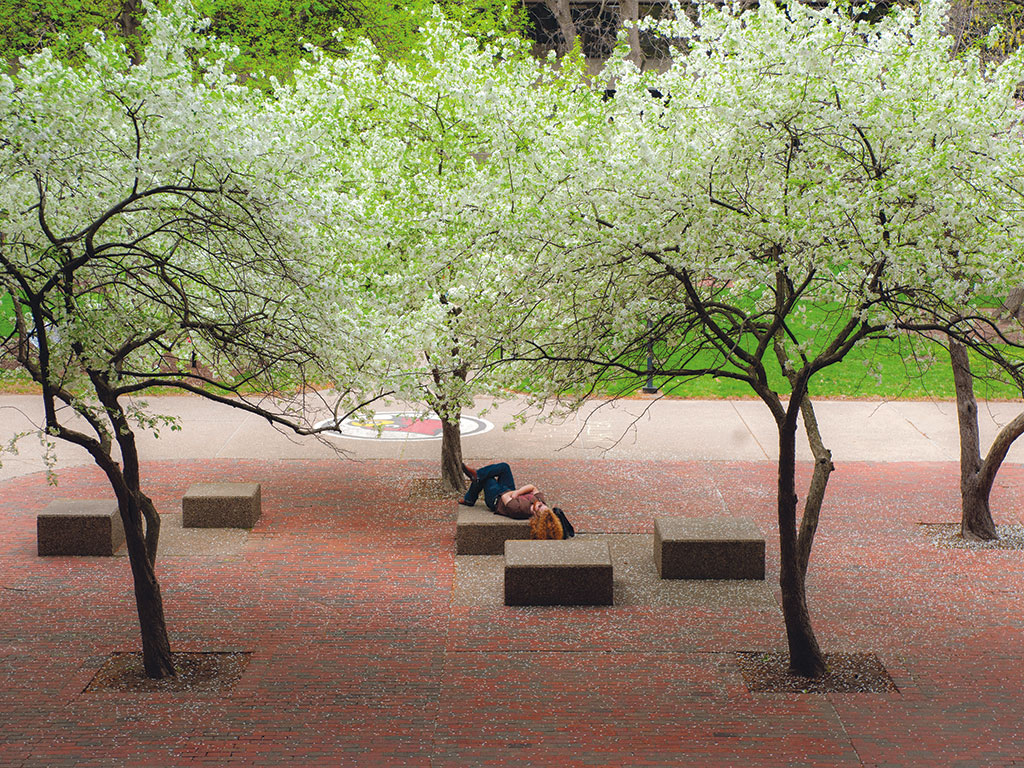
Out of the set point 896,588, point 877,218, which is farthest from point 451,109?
point 896,588

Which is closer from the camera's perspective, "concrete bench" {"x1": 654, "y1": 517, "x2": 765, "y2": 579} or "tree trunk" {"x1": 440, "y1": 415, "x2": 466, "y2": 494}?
"concrete bench" {"x1": 654, "y1": 517, "x2": 765, "y2": 579}

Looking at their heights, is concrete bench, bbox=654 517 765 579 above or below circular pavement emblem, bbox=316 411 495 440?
below

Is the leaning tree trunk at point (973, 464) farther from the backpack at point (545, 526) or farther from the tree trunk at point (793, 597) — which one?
the backpack at point (545, 526)

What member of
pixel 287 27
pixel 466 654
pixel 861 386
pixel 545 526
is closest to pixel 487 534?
pixel 545 526

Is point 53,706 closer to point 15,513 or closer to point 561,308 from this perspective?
point 561,308

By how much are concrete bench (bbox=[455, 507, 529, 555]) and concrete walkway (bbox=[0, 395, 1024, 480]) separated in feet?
12.0

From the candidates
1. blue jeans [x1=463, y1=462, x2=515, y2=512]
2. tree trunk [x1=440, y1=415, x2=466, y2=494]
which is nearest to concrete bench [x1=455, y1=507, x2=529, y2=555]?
blue jeans [x1=463, y1=462, x2=515, y2=512]

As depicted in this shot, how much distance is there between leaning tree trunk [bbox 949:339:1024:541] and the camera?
11.9m

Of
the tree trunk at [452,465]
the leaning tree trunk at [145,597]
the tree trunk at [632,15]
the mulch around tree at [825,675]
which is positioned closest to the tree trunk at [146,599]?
the leaning tree trunk at [145,597]

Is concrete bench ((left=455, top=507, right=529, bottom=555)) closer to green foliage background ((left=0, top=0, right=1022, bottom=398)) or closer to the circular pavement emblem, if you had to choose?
the circular pavement emblem

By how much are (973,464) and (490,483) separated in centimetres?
585

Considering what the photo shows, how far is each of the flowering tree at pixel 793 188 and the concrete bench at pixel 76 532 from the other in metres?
6.16

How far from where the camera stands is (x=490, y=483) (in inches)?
475

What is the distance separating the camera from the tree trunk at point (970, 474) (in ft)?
39.7
